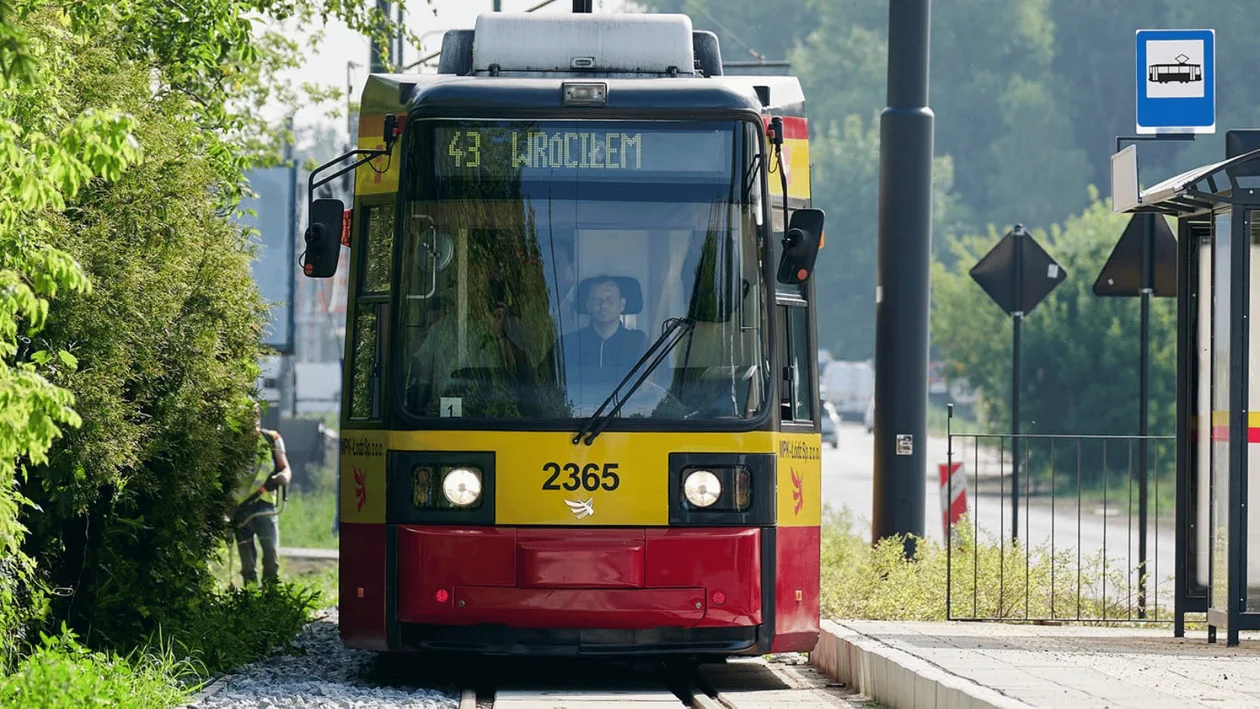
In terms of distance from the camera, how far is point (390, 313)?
10711 mm

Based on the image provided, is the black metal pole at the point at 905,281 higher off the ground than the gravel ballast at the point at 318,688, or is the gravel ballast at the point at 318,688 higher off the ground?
the black metal pole at the point at 905,281

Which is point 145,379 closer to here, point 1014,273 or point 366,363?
point 366,363

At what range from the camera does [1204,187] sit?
11.6 m

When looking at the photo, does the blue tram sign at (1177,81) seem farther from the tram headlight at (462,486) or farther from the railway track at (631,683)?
the tram headlight at (462,486)

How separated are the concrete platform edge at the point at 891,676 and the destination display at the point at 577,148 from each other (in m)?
2.61

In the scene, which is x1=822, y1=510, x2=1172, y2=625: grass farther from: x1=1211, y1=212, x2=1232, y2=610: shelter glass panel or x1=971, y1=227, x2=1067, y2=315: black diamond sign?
x1=971, y1=227, x2=1067, y2=315: black diamond sign

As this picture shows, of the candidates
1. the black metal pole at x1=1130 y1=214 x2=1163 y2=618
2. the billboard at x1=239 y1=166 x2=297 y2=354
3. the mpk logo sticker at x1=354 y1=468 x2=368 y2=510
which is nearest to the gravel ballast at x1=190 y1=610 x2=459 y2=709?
the mpk logo sticker at x1=354 y1=468 x2=368 y2=510

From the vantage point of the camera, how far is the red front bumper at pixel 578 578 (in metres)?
10.3

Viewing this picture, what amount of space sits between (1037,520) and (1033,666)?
975 inches

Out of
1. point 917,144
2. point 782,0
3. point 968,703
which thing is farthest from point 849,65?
point 968,703

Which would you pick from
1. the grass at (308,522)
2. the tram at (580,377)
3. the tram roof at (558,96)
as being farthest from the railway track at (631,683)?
the grass at (308,522)

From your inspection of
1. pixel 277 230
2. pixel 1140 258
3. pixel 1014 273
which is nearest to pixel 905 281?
pixel 1014 273

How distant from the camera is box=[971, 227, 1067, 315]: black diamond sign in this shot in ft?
51.5

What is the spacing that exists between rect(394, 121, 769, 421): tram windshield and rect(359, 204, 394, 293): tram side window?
0.22 metres
